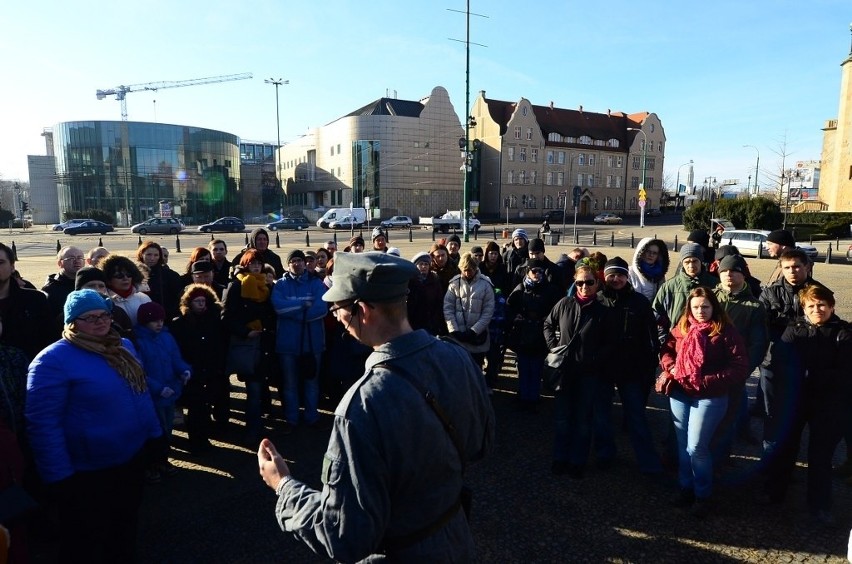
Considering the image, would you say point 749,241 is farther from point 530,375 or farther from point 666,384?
point 666,384

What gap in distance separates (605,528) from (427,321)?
3179mm

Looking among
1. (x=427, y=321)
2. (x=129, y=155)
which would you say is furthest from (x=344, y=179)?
(x=427, y=321)

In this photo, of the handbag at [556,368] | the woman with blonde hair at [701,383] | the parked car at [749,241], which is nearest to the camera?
the woman with blonde hair at [701,383]

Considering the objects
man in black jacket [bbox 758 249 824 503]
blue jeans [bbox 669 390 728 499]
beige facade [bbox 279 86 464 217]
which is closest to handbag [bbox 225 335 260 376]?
blue jeans [bbox 669 390 728 499]

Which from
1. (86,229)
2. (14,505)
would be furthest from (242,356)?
(86,229)

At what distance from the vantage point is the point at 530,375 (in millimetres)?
5980

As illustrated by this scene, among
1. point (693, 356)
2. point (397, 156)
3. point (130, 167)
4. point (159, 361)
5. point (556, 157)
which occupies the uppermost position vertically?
point (556, 157)

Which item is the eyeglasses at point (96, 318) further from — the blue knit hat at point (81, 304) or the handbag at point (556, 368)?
the handbag at point (556, 368)

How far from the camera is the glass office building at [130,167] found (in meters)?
66.1

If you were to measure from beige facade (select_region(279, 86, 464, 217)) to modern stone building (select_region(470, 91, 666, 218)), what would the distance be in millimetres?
4572

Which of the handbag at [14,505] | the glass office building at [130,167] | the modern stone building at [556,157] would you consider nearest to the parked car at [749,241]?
the handbag at [14,505]

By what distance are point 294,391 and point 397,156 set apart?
68757 mm

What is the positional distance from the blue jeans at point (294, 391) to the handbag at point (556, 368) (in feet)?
8.04

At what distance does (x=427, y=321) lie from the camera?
20.8 feet
